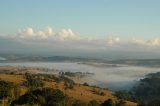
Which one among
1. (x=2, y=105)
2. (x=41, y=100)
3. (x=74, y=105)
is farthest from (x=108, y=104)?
(x=2, y=105)

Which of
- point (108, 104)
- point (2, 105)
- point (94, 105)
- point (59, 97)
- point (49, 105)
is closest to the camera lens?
point (2, 105)

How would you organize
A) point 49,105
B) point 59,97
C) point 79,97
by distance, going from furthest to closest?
point 79,97
point 59,97
point 49,105

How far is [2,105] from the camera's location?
57.1 meters

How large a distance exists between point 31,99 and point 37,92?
19.7m

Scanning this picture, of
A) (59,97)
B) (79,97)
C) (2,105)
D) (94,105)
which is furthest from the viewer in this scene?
(79,97)

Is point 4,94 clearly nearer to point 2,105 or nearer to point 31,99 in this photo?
point 31,99

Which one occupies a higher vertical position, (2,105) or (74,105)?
(2,105)

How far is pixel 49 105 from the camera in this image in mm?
105562

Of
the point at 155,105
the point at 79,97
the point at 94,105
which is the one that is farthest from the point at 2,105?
the point at 79,97

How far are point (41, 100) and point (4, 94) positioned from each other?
21.4 meters

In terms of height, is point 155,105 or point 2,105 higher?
point 2,105

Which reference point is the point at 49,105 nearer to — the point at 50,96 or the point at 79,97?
the point at 50,96

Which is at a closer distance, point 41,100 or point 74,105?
point 41,100

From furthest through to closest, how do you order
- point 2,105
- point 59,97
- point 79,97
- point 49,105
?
point 79,97
point 59,97
point 49,105
point 2,105
